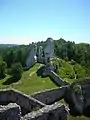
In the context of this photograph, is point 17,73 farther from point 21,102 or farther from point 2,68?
point 21,102

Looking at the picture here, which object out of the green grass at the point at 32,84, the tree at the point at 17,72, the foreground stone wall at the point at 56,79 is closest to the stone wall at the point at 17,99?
the green grass at the point at 32,84

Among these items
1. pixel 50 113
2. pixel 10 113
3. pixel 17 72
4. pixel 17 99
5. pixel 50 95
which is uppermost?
pixel 10 113

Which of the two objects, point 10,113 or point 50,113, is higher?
point 10,113

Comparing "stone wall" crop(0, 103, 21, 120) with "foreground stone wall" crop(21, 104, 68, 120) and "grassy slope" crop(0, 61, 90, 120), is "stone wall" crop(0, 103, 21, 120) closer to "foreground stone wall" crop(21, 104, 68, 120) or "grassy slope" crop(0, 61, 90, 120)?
"foreground stone wall" crop(21, 104, 68, 120)

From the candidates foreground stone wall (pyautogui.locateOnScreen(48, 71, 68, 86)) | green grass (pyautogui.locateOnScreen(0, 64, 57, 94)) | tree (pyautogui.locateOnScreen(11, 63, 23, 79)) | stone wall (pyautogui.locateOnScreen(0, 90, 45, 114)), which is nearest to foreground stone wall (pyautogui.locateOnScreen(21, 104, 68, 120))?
stone wall (pyautogui.locateOnScreen(0, 90, 45, 114))

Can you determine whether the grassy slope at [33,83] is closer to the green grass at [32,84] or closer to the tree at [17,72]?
the green grass at [32,84]

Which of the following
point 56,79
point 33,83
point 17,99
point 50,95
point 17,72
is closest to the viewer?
point 17,99

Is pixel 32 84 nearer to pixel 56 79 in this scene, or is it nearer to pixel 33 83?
pixel 33 83

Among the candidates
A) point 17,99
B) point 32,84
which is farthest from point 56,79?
point 17,99
